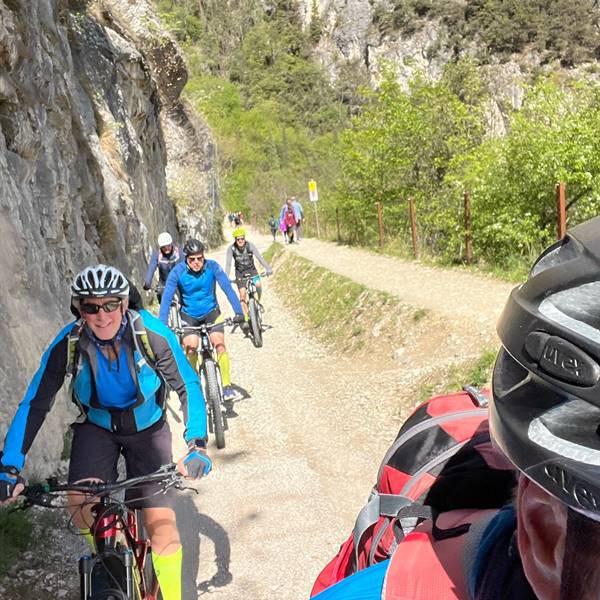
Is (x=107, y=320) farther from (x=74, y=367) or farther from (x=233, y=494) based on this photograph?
(x=233, y=494)

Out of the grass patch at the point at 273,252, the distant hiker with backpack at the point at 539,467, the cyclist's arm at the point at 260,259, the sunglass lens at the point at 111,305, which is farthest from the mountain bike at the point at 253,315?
the grass patch at the point at 273,252

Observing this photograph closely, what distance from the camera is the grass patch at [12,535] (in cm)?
375

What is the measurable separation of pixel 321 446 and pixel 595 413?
216 inches

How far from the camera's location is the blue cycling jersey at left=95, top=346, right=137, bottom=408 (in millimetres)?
3072

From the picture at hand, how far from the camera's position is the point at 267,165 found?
5653cm

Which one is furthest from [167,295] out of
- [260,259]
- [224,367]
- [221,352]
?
[260,259]

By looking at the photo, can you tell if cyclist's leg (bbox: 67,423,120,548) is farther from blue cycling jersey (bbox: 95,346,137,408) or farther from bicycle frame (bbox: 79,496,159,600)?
bicycle frame (bbox: 79,496,159,600)

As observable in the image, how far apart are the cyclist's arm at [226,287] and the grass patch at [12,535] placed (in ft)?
9.22

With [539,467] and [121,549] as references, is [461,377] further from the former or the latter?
[539,467]

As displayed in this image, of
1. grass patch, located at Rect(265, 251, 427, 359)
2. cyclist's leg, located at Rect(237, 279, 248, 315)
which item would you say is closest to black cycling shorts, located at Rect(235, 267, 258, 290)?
cyclist's leg, located at Rect(237, 279, 248, 315)

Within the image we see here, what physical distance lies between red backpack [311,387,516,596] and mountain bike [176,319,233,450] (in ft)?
12.1

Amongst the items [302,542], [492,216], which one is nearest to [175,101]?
[492,216]

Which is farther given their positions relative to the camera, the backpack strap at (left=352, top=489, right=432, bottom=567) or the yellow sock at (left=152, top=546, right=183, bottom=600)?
the yellow sock at (left=152, top=546, right=183, bottom=600)

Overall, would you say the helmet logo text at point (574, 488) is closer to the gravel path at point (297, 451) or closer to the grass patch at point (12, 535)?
the gravel path at point (297, 451)
